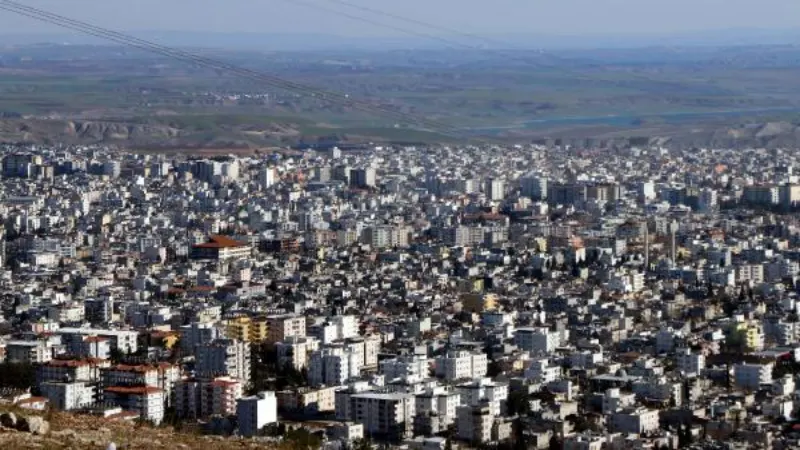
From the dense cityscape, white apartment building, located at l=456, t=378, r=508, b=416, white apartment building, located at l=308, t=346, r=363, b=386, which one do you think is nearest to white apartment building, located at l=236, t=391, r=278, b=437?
the dense cityscape

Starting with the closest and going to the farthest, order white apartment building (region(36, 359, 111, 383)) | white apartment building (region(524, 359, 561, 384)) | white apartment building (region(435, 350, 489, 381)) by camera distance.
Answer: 1. white apartment building (region(36, 359, 111, 383))
2. white apartment building (region(524, 359, 561, 384))
3. white apartment building (region(435, 350, 489, 381))

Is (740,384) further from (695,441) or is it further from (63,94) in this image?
(63,94)

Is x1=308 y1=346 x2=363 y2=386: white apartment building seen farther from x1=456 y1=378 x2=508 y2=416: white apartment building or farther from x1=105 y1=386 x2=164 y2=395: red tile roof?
x1=105 y1=386 x2=164 y2=395: red tile roof

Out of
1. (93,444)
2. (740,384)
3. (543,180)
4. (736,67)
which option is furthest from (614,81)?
(93,444)

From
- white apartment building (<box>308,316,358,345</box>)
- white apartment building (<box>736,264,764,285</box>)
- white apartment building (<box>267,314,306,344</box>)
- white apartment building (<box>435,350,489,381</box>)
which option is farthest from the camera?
white apartment building (<box>736,264,764,285</box>)

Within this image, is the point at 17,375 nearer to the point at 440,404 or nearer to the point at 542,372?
the point at 440,404

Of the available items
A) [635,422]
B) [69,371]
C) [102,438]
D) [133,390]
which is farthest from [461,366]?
[102,438]
